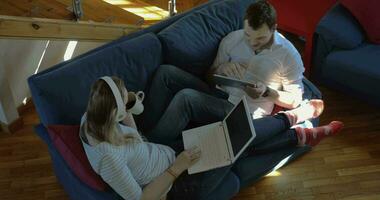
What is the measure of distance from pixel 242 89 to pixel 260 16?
0.41 m

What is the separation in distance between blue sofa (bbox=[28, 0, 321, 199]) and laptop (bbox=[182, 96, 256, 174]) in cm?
21

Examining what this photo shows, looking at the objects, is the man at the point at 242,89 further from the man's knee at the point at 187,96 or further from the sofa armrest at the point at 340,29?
the sofa armrest at the point at 340,29

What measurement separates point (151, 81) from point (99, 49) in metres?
0.32

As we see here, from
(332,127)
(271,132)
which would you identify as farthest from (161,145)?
(332,127)

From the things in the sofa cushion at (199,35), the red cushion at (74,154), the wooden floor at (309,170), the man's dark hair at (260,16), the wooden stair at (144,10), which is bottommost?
the wooden floor at (309,170)

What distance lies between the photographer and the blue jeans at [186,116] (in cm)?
211

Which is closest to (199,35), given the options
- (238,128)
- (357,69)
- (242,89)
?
(242,89)

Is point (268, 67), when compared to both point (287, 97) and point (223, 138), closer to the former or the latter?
point (287, 97)

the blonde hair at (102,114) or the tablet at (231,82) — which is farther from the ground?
the blonde hair at (102,114)

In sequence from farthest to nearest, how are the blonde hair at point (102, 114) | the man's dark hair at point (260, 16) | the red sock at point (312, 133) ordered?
the red sock at point (312, 133) → the man's dark hair at point (260, 16) → the blonde hair at point (102, 114)

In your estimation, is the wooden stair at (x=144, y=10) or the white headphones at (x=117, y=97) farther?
the wooden stair at (x=144, y=10)

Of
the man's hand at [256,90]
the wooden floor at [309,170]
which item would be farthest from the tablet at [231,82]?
the wooden floor at [309,170]

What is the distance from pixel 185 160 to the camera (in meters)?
1.86

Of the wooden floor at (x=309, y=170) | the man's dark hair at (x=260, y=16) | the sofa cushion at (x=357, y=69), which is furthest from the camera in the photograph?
the sofa cushion at (x=357, y=69)
